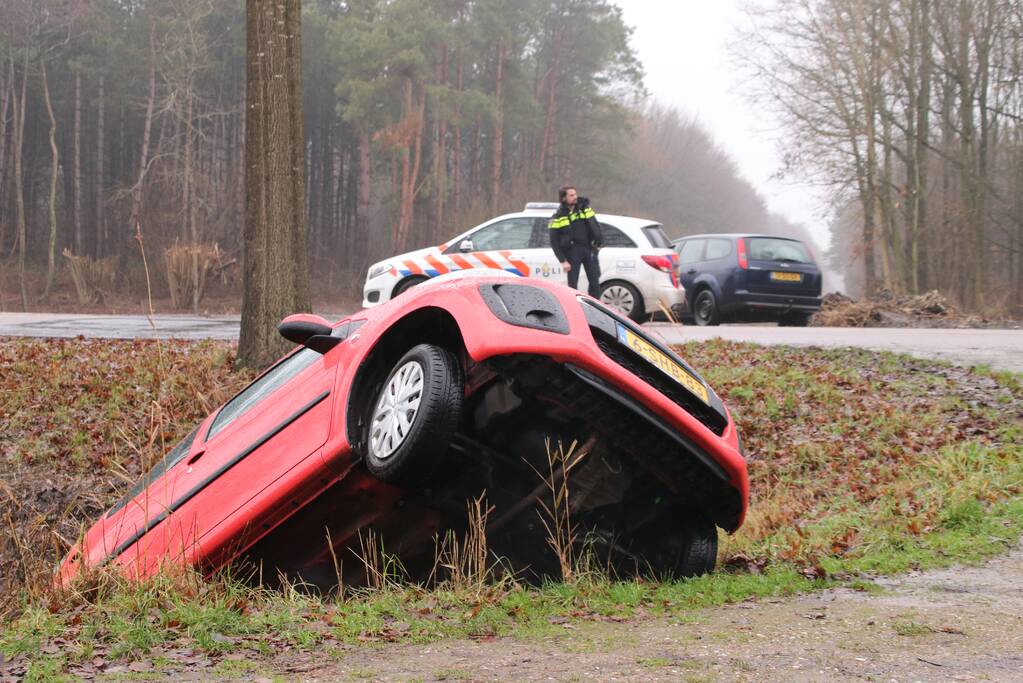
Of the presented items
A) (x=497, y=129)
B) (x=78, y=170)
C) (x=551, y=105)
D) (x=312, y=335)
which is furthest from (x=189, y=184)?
(x=312, y=335)

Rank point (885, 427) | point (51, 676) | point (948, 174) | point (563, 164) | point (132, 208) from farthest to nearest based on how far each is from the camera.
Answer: point (563, 164) → point (132, 208) → point (948, 174) → point (885, 427) → point (51, 676)

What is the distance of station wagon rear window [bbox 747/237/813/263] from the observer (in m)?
17.6

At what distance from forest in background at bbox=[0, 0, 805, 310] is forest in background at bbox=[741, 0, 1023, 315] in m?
13.8

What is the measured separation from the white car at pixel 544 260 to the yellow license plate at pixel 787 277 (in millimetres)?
2528

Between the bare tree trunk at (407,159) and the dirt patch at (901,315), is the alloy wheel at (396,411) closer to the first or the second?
the dirt patch at (901,315)

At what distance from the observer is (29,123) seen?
47156 millimetres

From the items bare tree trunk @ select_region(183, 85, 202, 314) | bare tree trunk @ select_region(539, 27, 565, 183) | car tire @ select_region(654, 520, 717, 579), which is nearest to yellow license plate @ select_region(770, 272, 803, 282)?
car tire @ select_region(654, 520, 717, 579)

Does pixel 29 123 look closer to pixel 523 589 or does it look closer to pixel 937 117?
pixel 937 117

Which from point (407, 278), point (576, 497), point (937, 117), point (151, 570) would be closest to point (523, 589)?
point (576, 497)

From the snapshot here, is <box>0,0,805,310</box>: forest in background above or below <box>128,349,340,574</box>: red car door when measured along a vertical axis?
above

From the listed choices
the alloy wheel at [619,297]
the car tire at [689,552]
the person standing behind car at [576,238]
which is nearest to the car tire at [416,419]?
the car tire at [689,552]

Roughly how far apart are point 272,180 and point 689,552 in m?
7.27

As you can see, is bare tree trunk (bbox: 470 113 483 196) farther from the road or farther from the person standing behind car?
the person standing behind car

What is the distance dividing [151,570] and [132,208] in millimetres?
41238
